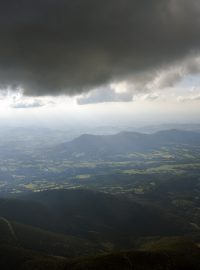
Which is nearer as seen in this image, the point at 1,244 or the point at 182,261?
the point at 182,261

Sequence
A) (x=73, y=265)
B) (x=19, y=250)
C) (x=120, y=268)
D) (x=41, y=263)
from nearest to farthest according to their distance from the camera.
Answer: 1. (x=120, y=268)
2. (x=73, y=265)
3. (x=41, y=263)
4. (x=19, y=250)

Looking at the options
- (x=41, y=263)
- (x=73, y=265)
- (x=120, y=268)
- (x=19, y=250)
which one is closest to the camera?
(x=120, y=268)

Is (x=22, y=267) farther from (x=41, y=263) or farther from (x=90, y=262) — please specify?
(x=90, y=262)

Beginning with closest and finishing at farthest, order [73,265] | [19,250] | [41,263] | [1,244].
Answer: [73,265], [41,263], [19,250], [1,244]

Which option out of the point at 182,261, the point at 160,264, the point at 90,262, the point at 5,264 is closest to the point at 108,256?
the point at 90,262

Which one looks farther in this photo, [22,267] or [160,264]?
[22,267]

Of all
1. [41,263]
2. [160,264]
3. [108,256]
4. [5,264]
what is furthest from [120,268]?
[5,264]

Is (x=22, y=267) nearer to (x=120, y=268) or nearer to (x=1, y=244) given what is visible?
(x=1, y=244)

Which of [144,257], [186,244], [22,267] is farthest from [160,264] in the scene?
[22,267]

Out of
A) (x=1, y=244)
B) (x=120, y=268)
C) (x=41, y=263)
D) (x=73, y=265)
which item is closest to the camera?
(x=120, y=268)
